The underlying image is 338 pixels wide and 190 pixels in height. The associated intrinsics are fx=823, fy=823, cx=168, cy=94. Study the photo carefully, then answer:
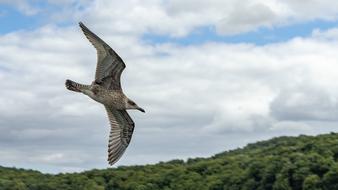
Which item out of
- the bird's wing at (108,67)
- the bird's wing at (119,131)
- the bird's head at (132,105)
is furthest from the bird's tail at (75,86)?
the bird's wing at (119,131)

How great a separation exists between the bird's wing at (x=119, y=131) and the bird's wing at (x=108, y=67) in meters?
1.93

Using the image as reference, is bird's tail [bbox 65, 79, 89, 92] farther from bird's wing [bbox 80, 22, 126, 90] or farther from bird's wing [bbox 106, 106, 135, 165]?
bird's wing [bbox 106, 106, 135, 165]

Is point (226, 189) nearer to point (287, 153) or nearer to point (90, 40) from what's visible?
point (287, 153)

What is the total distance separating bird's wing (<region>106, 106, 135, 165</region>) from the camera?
20.1 metres

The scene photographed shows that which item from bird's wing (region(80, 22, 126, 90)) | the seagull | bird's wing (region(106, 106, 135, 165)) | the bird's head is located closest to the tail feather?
the seagull

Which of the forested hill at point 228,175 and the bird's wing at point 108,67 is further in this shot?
the forested hill at point 228,175

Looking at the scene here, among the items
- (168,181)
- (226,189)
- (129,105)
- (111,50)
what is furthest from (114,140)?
(168,181)

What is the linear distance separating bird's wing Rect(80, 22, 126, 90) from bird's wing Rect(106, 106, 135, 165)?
1.93 meters

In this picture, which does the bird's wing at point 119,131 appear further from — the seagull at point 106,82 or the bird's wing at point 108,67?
the bird's wing at point 108,67

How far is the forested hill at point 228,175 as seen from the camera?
120m

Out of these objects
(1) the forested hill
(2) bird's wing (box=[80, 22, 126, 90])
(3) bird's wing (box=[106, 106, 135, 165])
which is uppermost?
(1) the forested hill

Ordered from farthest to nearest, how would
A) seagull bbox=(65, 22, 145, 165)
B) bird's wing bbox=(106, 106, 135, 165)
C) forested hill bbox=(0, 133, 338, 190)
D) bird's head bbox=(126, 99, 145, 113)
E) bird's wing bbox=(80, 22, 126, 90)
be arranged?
forested hill bbox=(0, 133, 338, 190)
bird's wing bbox=(106, 106, 135, 165)
bird's head bbox=(126, 99, 145, 113)
bird's wing bbox=(80, 22, 126, 90)
seagull bbox=(65, 22, 145, 165)

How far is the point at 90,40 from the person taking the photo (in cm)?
1753

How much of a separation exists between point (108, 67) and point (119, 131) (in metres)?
2.92
